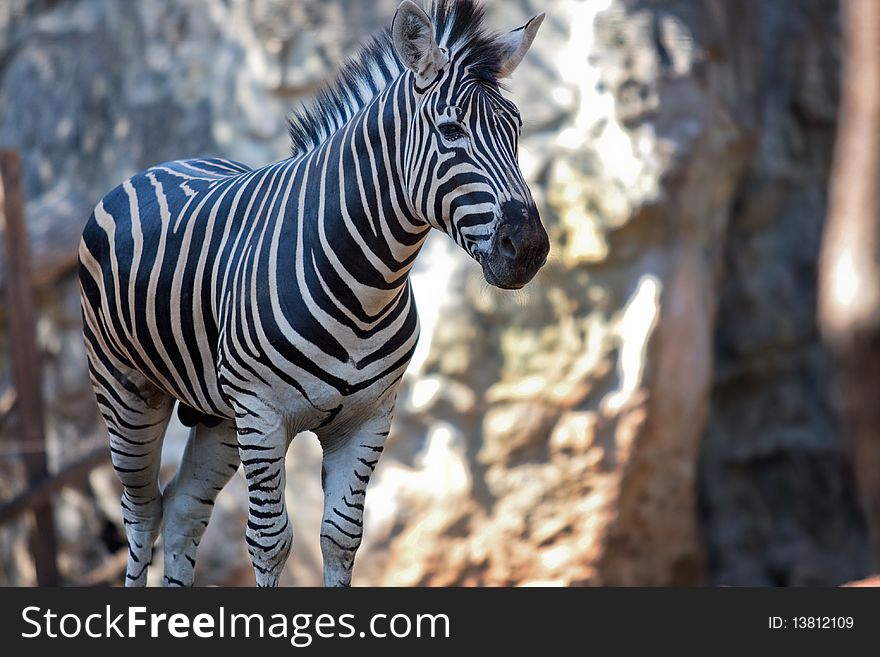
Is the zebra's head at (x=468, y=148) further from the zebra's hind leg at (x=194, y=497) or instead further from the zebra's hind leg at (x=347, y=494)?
the zebra's hind leg at (x=194, y=497)

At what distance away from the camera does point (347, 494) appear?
3.57 meters

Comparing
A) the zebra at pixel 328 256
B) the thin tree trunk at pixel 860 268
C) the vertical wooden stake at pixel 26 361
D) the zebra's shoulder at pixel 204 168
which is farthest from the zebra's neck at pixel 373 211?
the vertical wooden stake at pixel 26 361

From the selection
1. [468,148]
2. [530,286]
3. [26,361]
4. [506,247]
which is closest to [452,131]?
[468,148]

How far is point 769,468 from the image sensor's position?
363 inches

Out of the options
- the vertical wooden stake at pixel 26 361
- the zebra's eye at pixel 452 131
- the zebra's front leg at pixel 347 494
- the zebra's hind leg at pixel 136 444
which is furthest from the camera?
the vertical wooden stake at pixel 26 361

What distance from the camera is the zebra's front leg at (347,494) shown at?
3568 millimetres

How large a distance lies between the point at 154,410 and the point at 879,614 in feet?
9.40

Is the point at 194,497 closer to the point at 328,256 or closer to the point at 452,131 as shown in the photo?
the point at 328,256

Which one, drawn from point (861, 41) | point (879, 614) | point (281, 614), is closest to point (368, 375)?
point (281, 614)

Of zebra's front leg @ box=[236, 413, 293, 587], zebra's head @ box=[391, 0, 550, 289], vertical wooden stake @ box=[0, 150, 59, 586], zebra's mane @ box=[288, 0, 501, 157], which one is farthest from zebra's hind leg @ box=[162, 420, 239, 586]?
vertical wooden stake @ box=[0, 150, 59, 586]

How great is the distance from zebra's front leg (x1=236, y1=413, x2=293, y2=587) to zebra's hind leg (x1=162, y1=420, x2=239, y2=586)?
0.65 m

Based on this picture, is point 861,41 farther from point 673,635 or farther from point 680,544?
point 680,544

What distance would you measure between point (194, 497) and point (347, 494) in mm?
869

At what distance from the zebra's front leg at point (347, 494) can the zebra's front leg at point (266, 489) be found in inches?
6.3
